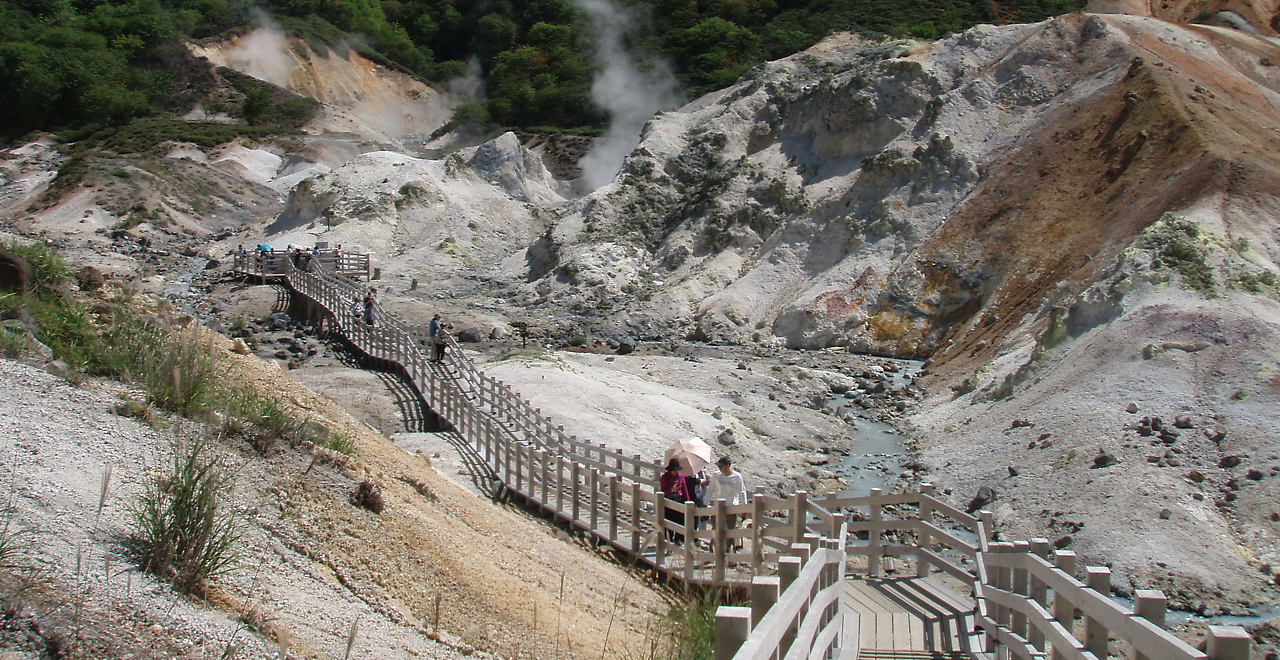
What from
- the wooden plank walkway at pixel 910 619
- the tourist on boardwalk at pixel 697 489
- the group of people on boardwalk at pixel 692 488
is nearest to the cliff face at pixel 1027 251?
the wooden plank walkway at pixel 910 619

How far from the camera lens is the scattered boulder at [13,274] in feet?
27.1

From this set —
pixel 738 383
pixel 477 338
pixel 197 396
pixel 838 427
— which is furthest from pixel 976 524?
pixel 477 338

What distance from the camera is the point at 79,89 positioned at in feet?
239

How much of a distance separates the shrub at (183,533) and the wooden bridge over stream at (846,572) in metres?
2.73

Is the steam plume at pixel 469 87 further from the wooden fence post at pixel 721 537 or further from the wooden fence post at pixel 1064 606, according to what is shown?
the wooden fence post at pixel 1064 606

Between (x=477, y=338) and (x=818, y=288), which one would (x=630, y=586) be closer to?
(x=477, y=338)

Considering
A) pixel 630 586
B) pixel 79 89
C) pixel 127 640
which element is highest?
pixel 79 89

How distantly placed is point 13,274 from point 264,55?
8962 cm

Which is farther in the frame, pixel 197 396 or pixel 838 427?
pixel 838 427

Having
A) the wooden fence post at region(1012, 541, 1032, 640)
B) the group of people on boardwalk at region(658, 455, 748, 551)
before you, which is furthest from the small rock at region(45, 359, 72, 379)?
the wooden fence post at region(1012, 541, 1032, 640)

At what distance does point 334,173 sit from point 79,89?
124 feet

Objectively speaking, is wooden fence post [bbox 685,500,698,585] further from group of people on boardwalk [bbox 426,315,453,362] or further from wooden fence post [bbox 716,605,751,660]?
group of people on boardwalk [bbox 426,315,453,362]

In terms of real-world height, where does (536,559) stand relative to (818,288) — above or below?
below

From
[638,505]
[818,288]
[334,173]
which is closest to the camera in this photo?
[638,505]
